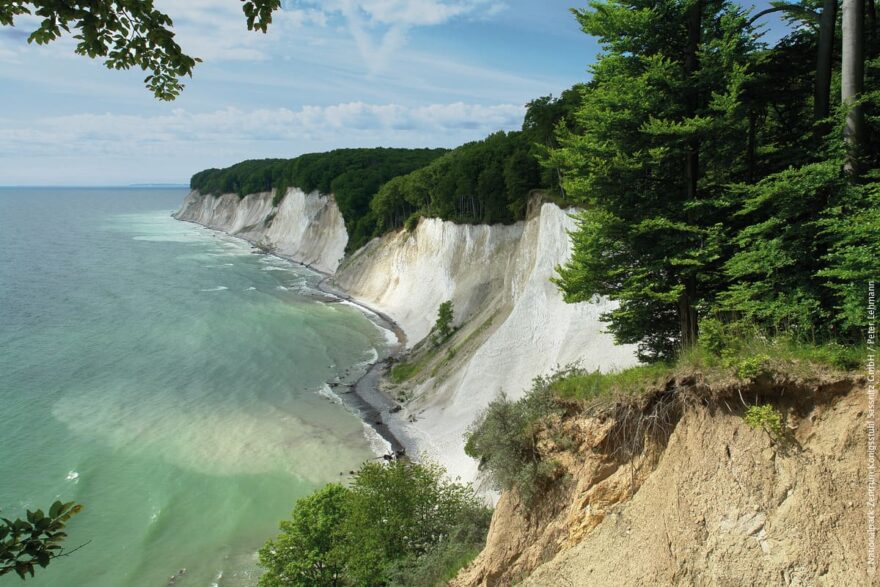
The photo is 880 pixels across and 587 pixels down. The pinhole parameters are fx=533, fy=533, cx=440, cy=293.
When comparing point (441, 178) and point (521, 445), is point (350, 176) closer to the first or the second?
point (441, 178)

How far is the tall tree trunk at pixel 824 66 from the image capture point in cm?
1089

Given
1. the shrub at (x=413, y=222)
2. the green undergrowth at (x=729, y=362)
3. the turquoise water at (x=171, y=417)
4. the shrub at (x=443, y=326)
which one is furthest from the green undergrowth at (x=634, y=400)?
the shrub at (x=413, y=222)

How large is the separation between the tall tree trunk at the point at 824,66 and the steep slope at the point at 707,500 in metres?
6.32

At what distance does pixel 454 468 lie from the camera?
82.3 feet

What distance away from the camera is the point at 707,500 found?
343 inches

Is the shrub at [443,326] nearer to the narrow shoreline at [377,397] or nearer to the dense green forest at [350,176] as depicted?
the narrow shoreline at [377,397]

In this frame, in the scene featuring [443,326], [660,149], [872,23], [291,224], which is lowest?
[443,326]

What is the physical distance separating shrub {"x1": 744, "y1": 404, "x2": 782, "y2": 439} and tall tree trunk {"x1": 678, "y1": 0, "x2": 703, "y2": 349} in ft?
10.3

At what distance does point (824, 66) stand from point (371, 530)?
16720 millimetres

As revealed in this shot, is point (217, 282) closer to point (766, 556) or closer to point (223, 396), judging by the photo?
point (223, 396)

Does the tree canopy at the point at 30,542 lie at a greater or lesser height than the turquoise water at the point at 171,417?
greater

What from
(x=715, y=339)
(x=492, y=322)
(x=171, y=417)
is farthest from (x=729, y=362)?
(x=171, y=417)

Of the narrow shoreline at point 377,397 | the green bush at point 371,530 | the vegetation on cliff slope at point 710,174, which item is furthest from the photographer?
the narrow shoreline at point 377,397

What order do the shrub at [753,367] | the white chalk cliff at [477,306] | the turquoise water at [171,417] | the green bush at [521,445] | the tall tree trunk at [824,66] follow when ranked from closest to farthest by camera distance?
the shrub at [753,367] < the tall tree trunk at [824,66] < the green bush at [521,445] < the turquoise water at [171,417] < the white chalk cliff at [477,306]
